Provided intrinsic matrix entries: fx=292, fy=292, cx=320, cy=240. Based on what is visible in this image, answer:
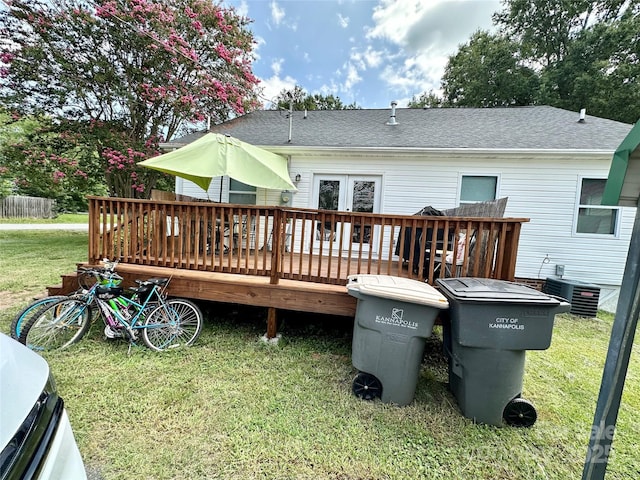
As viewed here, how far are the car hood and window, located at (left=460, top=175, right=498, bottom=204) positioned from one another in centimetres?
689

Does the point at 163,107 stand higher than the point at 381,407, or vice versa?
the point at 163,107

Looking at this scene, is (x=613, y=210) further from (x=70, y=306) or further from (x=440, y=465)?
(x=70, y=306)

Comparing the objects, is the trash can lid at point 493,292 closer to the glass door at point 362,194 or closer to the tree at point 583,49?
A: the glass door at point 362,194

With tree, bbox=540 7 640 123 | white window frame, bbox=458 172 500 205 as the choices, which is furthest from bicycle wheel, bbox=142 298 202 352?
tree, bbox=540 7 640 123

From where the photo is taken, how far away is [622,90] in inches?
490

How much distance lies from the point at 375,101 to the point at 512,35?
27.3 feet

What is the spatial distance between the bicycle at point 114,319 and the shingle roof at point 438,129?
4.63m

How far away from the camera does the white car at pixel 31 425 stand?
0.95 m

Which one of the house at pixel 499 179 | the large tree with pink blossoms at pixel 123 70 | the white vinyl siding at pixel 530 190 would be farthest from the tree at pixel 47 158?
the white vinyl siding at pixel 530 190

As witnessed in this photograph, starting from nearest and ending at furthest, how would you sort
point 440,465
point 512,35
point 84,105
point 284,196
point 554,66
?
point 440,465
point 284,196
point 84,105
point 554,66
point 512,35

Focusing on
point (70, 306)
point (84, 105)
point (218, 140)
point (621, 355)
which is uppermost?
point (84, 105)

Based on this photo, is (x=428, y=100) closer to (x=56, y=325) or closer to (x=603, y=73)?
(x=603, y=73)

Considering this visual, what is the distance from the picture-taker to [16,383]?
3.74 feet

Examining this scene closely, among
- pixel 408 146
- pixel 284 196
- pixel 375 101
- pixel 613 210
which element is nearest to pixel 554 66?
pixel 375 101
